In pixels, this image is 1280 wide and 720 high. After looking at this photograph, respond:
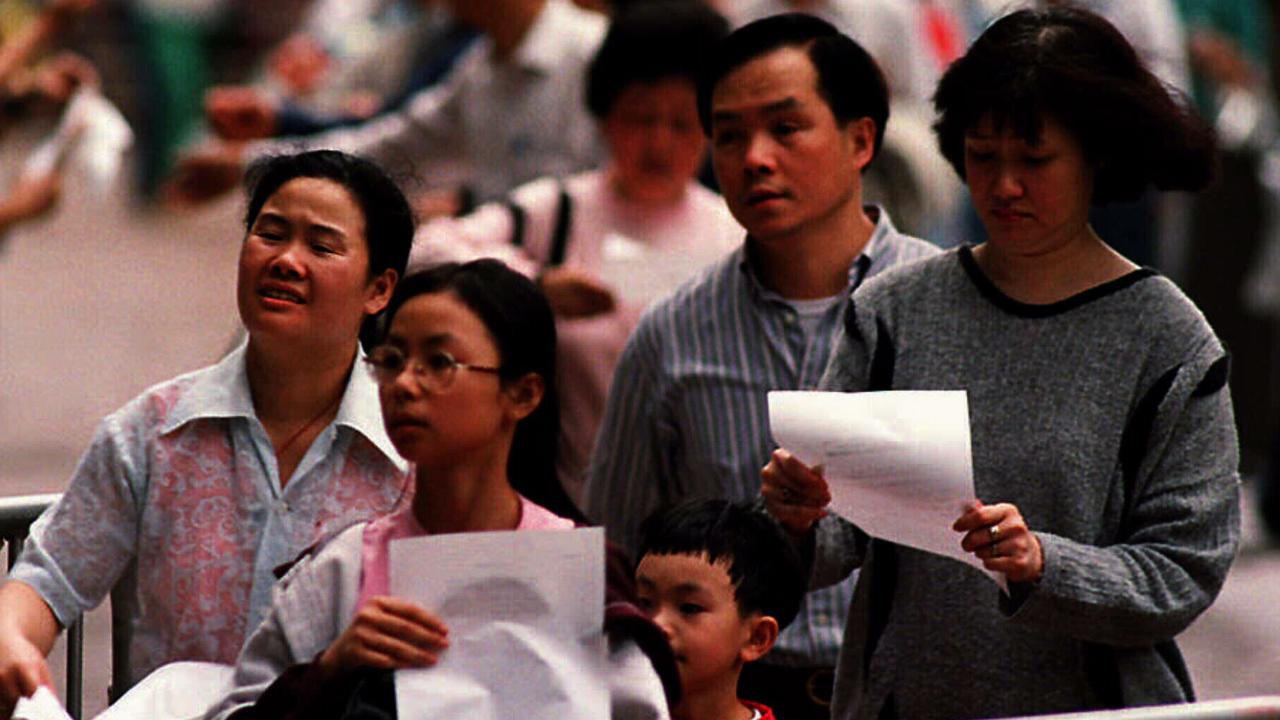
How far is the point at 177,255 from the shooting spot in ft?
65.2

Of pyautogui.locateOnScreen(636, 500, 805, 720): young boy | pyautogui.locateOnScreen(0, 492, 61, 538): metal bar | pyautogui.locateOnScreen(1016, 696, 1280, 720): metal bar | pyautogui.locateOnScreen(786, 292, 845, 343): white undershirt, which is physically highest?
pyautogui.locateOnScreen(786, 292, 845, 343): white undershirt

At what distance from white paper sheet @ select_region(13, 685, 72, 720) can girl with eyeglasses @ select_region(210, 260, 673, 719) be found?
199 millimetres

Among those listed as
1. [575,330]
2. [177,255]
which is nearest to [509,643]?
[575,330]

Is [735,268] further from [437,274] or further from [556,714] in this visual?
[556,714]

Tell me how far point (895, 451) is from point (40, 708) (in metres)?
1.15

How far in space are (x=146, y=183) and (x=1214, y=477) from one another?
19160 mm

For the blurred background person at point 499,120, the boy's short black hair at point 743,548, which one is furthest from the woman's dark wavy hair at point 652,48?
the boy's short black hair at point 743,548

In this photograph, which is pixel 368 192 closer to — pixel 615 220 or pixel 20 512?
pixel 20 512

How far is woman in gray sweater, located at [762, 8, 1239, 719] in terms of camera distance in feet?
12.3

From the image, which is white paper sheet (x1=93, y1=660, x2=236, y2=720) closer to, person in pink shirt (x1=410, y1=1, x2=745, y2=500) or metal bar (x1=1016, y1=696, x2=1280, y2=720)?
metal bar (x1=1016, y1=696, x2=1280, y2=720)

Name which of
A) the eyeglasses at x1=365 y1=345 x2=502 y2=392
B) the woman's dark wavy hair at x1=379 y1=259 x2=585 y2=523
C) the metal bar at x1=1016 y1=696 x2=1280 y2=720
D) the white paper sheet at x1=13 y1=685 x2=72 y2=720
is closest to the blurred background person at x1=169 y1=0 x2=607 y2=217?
the woman's dark wavy hair at x1=379 y1=259 x2=585 y2=523

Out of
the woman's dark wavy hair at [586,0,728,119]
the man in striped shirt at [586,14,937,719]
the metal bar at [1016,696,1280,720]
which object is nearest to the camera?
the metal bar at [1016,696,1280,720]

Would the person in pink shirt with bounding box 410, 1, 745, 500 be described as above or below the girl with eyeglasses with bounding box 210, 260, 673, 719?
above

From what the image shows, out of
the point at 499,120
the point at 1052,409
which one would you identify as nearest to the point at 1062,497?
the point at 1052,409
